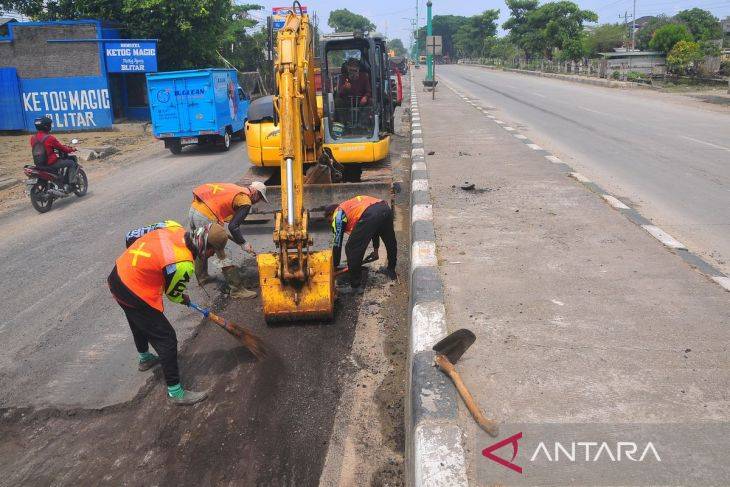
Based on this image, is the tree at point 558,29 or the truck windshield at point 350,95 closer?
the truck windshield at point 350,95

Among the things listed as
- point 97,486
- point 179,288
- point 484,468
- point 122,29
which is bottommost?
point 97,486

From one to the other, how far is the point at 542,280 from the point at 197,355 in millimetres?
3065

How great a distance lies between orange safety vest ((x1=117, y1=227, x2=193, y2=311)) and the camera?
12.9ft

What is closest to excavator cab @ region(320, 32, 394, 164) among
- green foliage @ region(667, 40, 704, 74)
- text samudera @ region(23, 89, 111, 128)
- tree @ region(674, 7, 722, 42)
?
text samudera @ region(23, 89, 111, 128)

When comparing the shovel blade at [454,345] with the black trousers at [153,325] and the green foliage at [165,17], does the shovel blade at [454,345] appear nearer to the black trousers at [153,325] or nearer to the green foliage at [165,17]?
the black trousers at [153,325]

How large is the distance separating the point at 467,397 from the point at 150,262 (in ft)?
7.50

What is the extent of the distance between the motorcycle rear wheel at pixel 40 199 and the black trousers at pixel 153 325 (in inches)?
280

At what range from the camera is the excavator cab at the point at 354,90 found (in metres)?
9.53

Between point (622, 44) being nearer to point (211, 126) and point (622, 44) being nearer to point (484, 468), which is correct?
point (211, 126)

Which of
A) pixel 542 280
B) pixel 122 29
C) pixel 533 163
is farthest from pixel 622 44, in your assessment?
pixel 542 280

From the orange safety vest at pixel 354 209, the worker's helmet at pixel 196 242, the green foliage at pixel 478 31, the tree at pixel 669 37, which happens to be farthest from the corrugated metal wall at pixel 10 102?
the green foliage at pixel 478 31

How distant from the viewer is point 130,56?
21.3m

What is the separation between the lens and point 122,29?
22922 mm

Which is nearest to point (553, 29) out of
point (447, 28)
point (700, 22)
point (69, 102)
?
point (700, 22)
